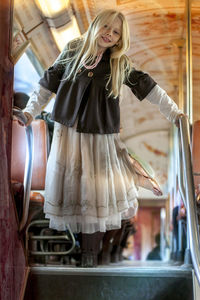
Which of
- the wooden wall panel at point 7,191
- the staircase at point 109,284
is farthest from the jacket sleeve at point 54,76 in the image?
the staircase at point 109,284

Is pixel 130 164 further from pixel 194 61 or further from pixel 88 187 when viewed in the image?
pixel 194 61

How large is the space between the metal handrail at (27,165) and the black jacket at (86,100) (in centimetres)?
20

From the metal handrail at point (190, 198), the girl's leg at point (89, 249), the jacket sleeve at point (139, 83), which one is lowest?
the girl's leg at point (89, 249)

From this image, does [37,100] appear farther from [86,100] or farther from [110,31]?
[110,31]

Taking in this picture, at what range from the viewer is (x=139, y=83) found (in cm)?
A: 333

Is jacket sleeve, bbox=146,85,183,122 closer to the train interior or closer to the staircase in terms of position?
the train interior

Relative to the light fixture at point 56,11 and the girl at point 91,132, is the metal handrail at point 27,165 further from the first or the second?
the light fixture at point 56,11

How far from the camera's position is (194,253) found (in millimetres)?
2838

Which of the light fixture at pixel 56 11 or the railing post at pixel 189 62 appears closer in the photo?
the light fixture at pixel 56 11

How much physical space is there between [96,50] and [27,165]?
75 cm

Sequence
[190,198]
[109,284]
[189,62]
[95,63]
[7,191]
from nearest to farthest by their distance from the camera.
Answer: [7,191]
[190,198]
[109,284]
[95,63]
[189,62]

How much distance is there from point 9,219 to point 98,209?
55 centimetres

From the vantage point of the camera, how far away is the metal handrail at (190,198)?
9.32 feet

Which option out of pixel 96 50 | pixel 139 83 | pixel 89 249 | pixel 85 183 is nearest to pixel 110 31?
pixel 96 50
